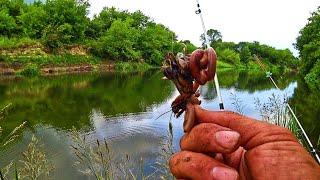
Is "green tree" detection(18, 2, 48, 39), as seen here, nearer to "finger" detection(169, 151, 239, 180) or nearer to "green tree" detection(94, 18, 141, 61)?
"green tree" detection(94, 18, 141, 61)

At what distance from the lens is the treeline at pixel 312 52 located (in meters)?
47.5

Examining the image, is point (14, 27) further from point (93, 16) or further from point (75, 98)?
point (75, 98)

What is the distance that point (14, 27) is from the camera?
69.1 meters

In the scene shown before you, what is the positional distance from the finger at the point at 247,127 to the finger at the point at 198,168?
0.25 ft

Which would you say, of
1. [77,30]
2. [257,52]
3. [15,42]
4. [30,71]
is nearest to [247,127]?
[30,71]

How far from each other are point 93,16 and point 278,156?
100212 millimetres

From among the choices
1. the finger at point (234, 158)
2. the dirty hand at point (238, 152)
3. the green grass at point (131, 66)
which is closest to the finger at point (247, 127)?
the dirty hand at point (238, 152)

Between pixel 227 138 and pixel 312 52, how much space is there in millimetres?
53448

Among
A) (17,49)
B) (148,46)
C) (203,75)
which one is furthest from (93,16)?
(203,75)

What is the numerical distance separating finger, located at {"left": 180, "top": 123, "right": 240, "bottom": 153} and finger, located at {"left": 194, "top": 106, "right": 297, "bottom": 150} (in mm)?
20

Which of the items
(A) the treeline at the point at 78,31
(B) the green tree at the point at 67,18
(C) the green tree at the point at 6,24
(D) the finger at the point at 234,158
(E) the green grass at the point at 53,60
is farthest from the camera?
(B) the green tree at the point at 67,18

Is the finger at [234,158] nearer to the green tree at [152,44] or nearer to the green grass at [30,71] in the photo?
the green grass at [30,71]

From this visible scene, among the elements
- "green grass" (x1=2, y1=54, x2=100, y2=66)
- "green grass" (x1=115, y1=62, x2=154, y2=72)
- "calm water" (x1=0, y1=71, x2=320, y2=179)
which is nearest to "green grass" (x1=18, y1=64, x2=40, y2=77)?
"green grass" (x1=2, y1=54, x2=100, y2=66)

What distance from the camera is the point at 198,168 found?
985 mm
